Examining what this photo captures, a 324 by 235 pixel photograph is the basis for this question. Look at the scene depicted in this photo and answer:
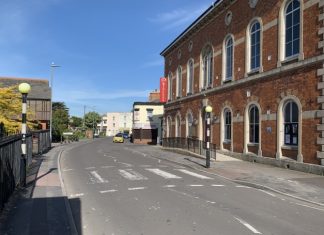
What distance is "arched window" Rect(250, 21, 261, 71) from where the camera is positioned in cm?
2579

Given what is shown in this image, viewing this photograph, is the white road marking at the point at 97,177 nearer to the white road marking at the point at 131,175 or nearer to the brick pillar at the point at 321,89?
the white road marking at the point at 131,175

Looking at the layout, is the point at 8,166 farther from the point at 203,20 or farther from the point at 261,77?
the point at 203,20

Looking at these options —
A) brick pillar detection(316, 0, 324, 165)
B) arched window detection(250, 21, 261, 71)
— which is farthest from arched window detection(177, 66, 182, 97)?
brick pillar detection(316, 0, 324, 165)

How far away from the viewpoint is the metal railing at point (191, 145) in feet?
98.0

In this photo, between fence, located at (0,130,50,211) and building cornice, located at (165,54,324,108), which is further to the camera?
building cornice, located at (165,54,324,108)

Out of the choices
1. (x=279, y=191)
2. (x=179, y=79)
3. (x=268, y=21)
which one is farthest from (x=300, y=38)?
(x=179, y=79)

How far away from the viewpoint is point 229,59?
30562 millimetres

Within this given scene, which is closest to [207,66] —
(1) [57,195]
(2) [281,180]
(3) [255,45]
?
(3) [255,45]

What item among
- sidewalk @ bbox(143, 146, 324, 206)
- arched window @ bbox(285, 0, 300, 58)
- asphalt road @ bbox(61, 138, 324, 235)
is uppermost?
arched window @ bbox(285, 0, 300, 58)

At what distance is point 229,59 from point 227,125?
4.70 metres

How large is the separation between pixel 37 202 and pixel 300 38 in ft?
50.3

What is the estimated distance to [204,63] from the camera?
36.4 meters

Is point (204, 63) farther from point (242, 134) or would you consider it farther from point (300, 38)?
point (300, 38)

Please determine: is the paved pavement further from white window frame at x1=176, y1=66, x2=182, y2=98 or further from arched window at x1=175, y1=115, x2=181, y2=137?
white window frame at x1=176, y1=66, x2=182, y2=98
